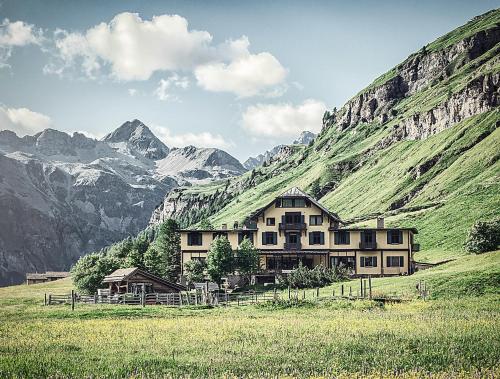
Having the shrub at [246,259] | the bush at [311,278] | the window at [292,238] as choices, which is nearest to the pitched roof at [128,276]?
the shrub at [246,259]

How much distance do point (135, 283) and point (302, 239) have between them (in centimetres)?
3581

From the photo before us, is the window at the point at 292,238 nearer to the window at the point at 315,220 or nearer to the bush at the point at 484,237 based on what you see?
the window at the point at 315,220

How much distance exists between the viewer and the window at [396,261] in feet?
326

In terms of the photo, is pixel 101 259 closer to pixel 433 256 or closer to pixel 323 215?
pixel 323 215

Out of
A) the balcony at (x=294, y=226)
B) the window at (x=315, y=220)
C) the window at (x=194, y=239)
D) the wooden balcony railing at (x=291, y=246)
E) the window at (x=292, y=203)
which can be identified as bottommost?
the wooden balcony railing at (x=291, y=246)

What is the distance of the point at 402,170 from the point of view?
190500 millimetres

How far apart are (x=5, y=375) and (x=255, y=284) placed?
73489 mm

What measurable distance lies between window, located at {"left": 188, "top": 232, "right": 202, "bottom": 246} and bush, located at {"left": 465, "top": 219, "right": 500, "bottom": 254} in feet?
144

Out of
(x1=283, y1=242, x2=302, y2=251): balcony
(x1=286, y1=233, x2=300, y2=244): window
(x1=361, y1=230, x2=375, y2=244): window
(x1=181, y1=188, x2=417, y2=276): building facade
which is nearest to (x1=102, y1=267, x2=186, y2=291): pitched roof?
(x1=181, y1=188, x2=417, y2=276): building facade

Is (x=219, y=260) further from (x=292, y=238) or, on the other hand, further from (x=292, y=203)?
(x=292, y=203)

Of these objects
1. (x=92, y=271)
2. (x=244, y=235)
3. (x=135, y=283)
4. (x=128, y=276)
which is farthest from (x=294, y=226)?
(x=128, y=276)

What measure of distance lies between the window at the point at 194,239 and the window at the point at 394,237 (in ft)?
104

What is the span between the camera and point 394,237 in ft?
328

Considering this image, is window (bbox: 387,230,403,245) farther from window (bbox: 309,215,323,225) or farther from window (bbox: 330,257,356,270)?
window (bbox: 309,215,323,225)
